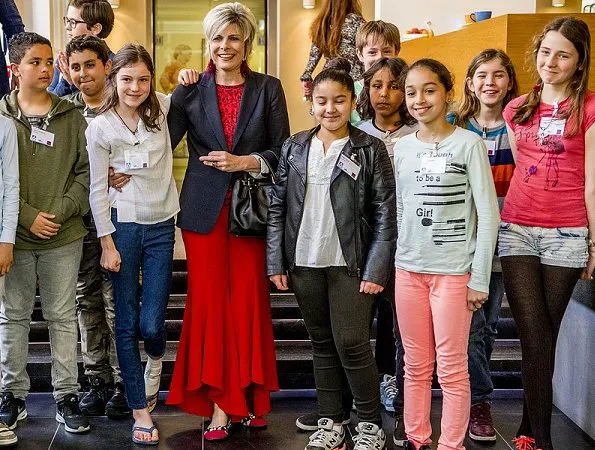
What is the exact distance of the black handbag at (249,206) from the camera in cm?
332

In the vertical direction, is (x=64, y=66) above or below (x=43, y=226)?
above

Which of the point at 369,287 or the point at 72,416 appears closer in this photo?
the point at 369,287

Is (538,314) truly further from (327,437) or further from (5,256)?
→ (5,256)

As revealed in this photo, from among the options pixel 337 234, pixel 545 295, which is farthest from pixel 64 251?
pixel 545 295

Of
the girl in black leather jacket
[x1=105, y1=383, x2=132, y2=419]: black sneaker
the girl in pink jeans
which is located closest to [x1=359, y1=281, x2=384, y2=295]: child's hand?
the girl in black leather jacket

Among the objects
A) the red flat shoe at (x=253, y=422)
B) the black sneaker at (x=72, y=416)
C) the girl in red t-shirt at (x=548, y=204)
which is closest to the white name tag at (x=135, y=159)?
the black sneaker at (x=72, y=416)

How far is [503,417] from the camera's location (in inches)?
151

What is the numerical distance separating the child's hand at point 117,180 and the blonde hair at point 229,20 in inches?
24.8

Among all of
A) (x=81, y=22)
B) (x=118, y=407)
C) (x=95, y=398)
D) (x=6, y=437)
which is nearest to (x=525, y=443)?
(x=118, y=407)

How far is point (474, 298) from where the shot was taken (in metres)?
3.00

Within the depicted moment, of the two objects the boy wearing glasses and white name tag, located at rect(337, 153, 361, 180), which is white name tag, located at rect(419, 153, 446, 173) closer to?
white name tag, located at rect(337, 153, 361, 180)

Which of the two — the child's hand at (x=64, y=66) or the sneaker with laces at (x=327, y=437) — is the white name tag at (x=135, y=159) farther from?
the sneaker with laces at (x=327, y=437)

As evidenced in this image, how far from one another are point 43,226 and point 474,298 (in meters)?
1.69

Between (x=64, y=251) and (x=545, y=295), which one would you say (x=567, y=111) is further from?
(x=64, y=251)
